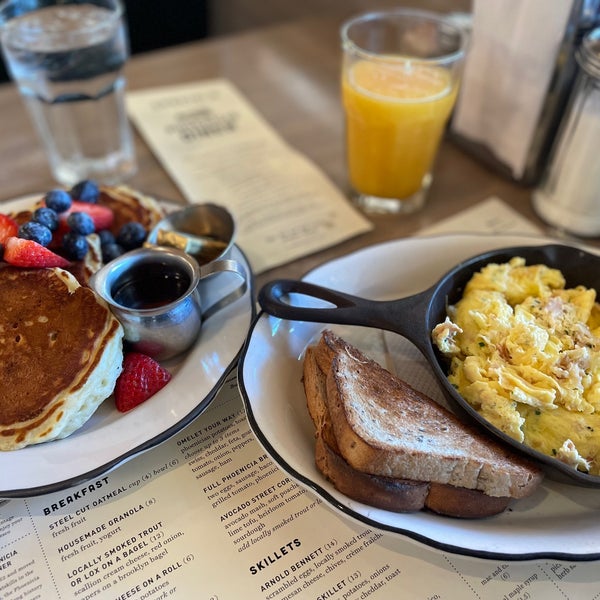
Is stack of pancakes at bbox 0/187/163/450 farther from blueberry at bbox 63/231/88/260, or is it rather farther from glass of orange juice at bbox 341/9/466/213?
glass of orange juice at bbox 341/9/466/213

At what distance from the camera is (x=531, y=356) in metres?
1.03

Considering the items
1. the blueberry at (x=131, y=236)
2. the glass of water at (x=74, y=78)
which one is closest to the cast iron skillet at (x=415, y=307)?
the blueberry at (x=131, y=236)

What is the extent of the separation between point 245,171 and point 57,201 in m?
0.74

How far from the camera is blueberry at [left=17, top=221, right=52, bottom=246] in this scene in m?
1.11

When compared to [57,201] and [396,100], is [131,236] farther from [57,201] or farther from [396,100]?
[396,100]

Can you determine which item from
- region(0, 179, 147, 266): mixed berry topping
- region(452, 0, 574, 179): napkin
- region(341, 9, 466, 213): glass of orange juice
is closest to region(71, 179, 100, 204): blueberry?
region(0, 179, 147, 266): mixed berry topping

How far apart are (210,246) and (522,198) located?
3.43ft

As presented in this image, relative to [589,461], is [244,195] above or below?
below

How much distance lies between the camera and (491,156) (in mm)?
1812

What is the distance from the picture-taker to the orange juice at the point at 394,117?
146cm

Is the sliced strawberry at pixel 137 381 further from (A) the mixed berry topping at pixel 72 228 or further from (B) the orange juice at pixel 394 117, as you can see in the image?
(B) the orange juice at pixel 394 117

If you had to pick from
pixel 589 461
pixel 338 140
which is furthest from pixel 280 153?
pixel 589 461

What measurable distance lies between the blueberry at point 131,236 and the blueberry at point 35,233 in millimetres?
178

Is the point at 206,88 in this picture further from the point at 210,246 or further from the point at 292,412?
the point at 292,412
